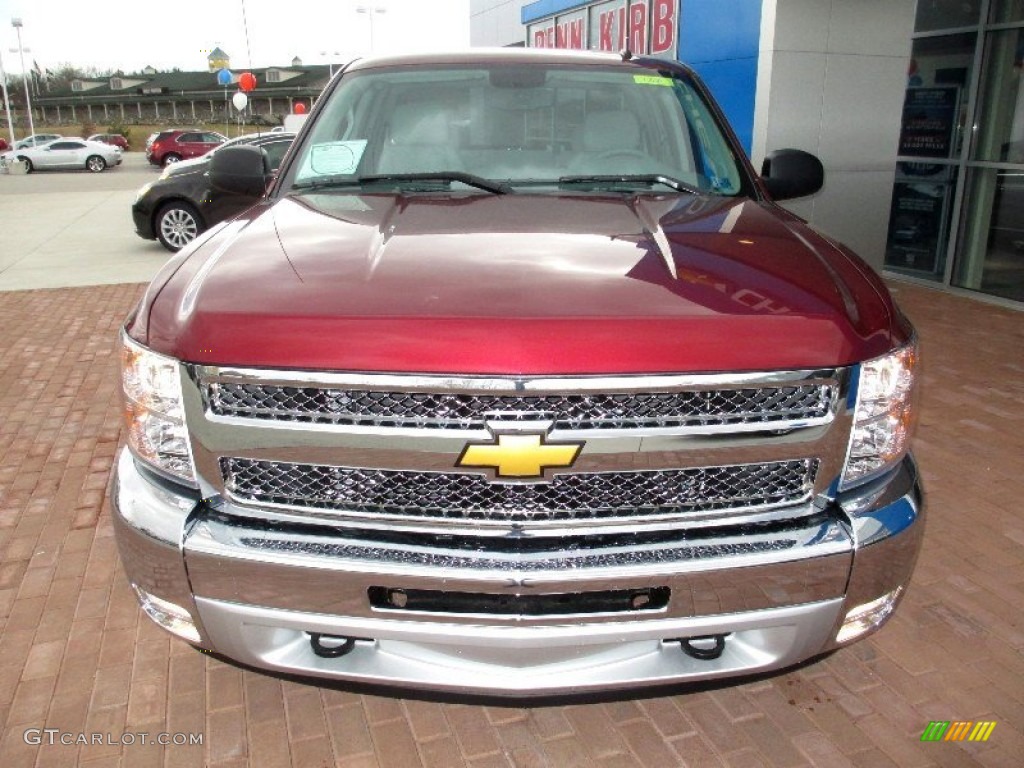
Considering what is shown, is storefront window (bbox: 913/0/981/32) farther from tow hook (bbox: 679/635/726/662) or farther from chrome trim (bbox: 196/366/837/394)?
tow hook (bbox: 679/635/726/662)

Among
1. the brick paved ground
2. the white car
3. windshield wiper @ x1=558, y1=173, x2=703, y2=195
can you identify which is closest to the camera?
the brick paved ground

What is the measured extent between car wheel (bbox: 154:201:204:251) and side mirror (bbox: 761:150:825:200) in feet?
32.8

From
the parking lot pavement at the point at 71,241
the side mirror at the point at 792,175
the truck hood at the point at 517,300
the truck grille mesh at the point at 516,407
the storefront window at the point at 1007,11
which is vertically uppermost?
the storefront window at the point at 1007,11

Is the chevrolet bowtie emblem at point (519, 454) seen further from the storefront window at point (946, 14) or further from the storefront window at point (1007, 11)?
the storefront window at point (946, 14)

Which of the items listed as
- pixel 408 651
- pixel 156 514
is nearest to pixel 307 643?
pixel 408 651

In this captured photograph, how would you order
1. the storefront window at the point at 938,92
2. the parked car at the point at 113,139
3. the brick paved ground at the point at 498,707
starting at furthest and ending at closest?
1. the parked car at the point at 113,139
2. the storefront window at the point at 938,92
3. the brick paved ground at the point at 498,707

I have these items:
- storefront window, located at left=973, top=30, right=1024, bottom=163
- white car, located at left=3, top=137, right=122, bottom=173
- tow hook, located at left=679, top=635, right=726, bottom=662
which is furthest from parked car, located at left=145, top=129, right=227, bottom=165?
tow hook, located at left=679, top=635, right=726, bottom=662

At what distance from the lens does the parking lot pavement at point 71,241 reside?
10.4 metres

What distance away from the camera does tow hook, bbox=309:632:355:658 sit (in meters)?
2.05

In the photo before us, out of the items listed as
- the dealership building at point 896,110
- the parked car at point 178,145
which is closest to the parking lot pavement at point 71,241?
the dealership building at point 896,110

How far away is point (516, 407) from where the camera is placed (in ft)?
6.18

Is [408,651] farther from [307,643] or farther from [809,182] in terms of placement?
[809,182]

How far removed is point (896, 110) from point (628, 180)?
7104 mm

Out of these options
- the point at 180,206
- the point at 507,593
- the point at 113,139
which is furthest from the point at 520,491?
the point at 113,139
